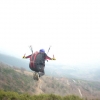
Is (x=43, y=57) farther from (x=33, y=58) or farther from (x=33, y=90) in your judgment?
(x=33, y=90)

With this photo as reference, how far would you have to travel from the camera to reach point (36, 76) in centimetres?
1502

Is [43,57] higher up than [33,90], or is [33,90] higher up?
[43,57]

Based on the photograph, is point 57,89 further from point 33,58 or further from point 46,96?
point 33,58

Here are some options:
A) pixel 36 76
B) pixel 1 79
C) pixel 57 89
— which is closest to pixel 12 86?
pixel 1 79

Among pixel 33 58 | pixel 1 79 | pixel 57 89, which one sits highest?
pixel 33 58

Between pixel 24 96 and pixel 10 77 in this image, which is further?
pixel 10 77

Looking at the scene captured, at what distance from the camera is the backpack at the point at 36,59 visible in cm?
1491

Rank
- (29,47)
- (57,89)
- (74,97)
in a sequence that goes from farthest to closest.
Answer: (57,89) → (74,97) → (29,47)

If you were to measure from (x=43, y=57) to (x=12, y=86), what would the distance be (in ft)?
202

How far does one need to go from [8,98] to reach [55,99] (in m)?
6.63

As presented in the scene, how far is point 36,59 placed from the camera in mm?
14977

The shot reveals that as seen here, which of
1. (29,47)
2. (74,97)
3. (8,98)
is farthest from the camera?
(74,97)

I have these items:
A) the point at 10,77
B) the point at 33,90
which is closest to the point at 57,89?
the point at 33,90

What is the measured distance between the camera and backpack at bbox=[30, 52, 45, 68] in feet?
48.9
